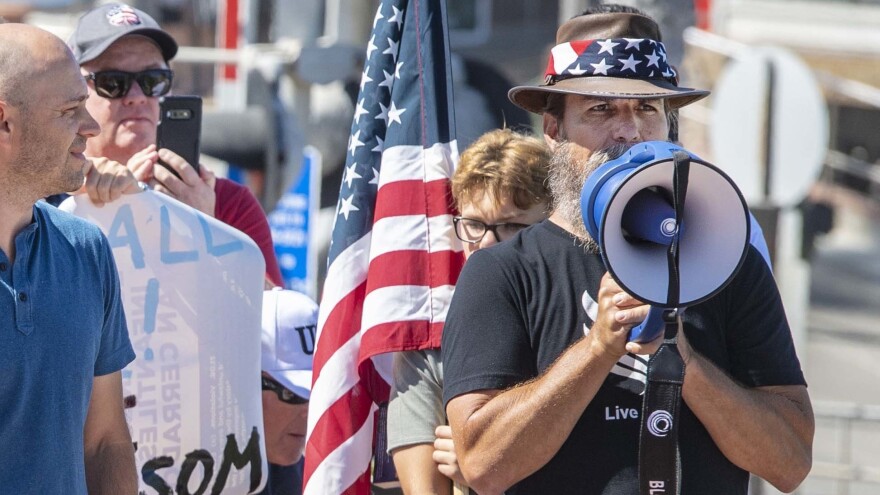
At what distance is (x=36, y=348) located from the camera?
2.82 meters

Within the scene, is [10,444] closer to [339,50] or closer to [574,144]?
[574,144]

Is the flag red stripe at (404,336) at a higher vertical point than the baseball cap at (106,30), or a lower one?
lower

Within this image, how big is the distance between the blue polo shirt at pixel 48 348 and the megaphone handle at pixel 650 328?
1140 millimetres

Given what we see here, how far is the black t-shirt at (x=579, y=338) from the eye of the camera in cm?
297

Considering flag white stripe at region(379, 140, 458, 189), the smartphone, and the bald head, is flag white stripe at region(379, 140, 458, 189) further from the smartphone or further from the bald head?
the bald head

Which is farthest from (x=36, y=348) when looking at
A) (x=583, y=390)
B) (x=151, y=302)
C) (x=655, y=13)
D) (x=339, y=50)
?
(x=339, y=50)

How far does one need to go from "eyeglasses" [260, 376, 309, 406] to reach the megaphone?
5.06 ft

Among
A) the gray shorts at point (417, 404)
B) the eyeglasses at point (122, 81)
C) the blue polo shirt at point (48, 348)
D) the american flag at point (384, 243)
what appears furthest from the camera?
the eyeglasses at point (122, 81)

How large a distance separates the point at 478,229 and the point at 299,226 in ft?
18.7

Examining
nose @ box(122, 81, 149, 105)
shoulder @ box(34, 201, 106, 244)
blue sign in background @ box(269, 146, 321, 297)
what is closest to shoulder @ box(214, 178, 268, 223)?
nose @ box(122, 81, 149, 105)

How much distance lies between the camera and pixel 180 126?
3.96m

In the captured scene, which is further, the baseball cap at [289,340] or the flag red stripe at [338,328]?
the baseball cap at [289,340]

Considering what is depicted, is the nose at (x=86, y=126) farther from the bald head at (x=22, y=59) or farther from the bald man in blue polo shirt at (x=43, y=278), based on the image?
the bald head at (x=22, y=59)

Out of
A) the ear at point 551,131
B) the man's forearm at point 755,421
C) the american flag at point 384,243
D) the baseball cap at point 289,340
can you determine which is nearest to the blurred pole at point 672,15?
the american flag at point 384,243
